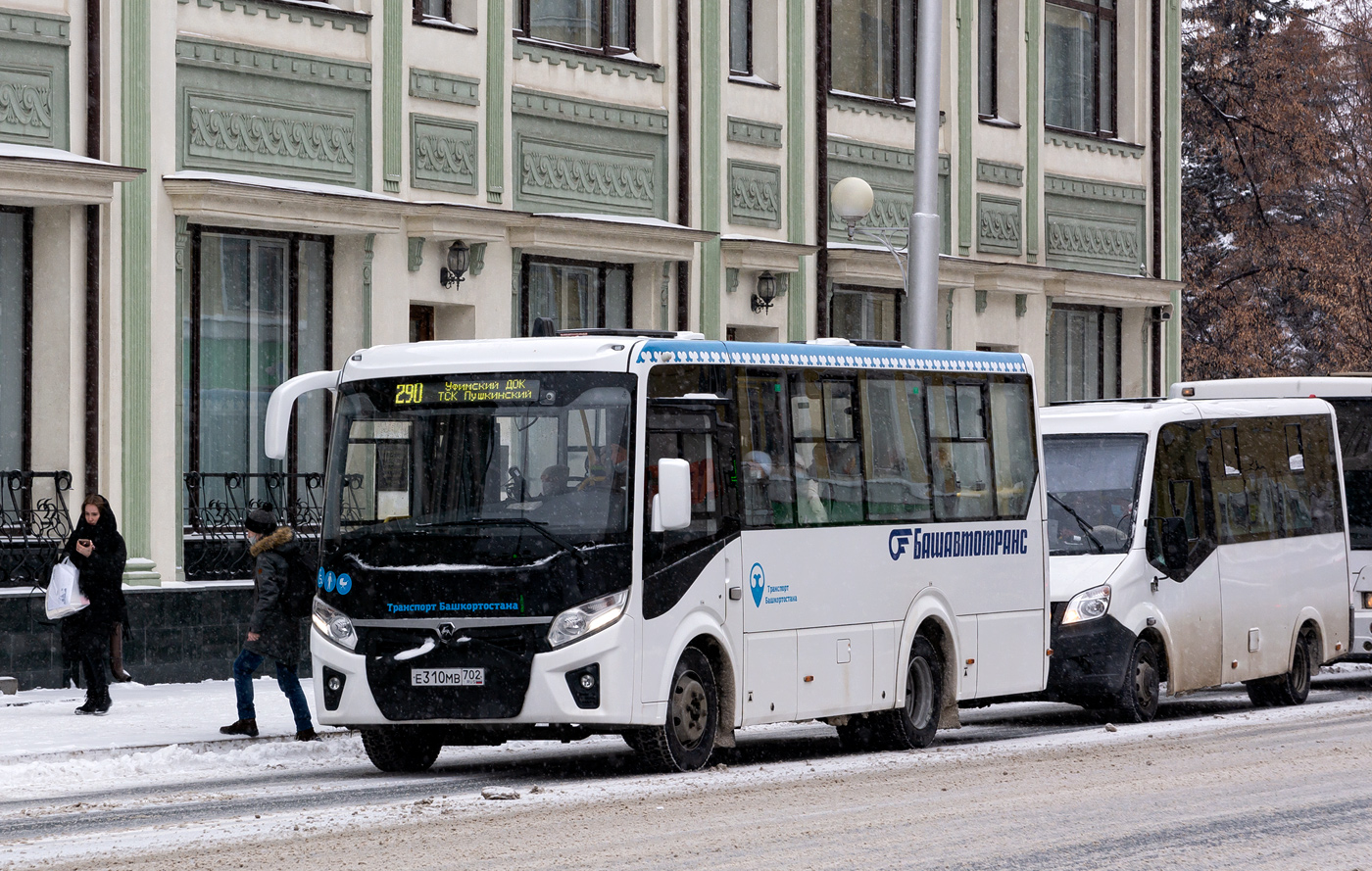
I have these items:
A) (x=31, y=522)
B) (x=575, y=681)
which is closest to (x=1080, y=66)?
(x=31, y=522)

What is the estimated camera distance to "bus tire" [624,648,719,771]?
13.5 meters

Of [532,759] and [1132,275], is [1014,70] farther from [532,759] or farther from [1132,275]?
[532,759]

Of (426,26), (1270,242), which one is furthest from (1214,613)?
(1270,242)

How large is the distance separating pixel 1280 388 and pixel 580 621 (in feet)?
38.6

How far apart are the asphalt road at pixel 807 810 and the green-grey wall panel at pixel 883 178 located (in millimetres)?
13220

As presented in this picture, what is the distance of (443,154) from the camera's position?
77.1 feet

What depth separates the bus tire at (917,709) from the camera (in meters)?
15.8

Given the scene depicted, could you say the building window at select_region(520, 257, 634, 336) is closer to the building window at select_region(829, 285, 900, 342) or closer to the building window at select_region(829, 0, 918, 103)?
the building window at select_region(829, 285, 900, 342)

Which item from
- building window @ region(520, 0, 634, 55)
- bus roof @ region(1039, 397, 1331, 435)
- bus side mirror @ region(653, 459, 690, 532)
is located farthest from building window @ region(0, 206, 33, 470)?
bus side mirror @ region(653, 459, 690, 532)

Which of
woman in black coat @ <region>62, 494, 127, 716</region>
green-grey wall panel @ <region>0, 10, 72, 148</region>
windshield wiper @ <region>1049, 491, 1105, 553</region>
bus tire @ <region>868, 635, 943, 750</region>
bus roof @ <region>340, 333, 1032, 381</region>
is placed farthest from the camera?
green-grey wall panel @ <region>0, 10, 72, 148</region>

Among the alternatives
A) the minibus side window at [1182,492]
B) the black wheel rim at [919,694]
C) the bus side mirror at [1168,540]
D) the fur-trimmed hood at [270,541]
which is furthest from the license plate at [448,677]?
the bus side mirror at [1168,540]

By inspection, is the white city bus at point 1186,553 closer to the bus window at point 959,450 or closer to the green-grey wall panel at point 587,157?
the bus window at point 959,450

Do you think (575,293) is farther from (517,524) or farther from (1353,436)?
(517,524)

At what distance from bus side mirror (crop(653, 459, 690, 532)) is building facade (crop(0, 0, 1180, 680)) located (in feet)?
26.9
